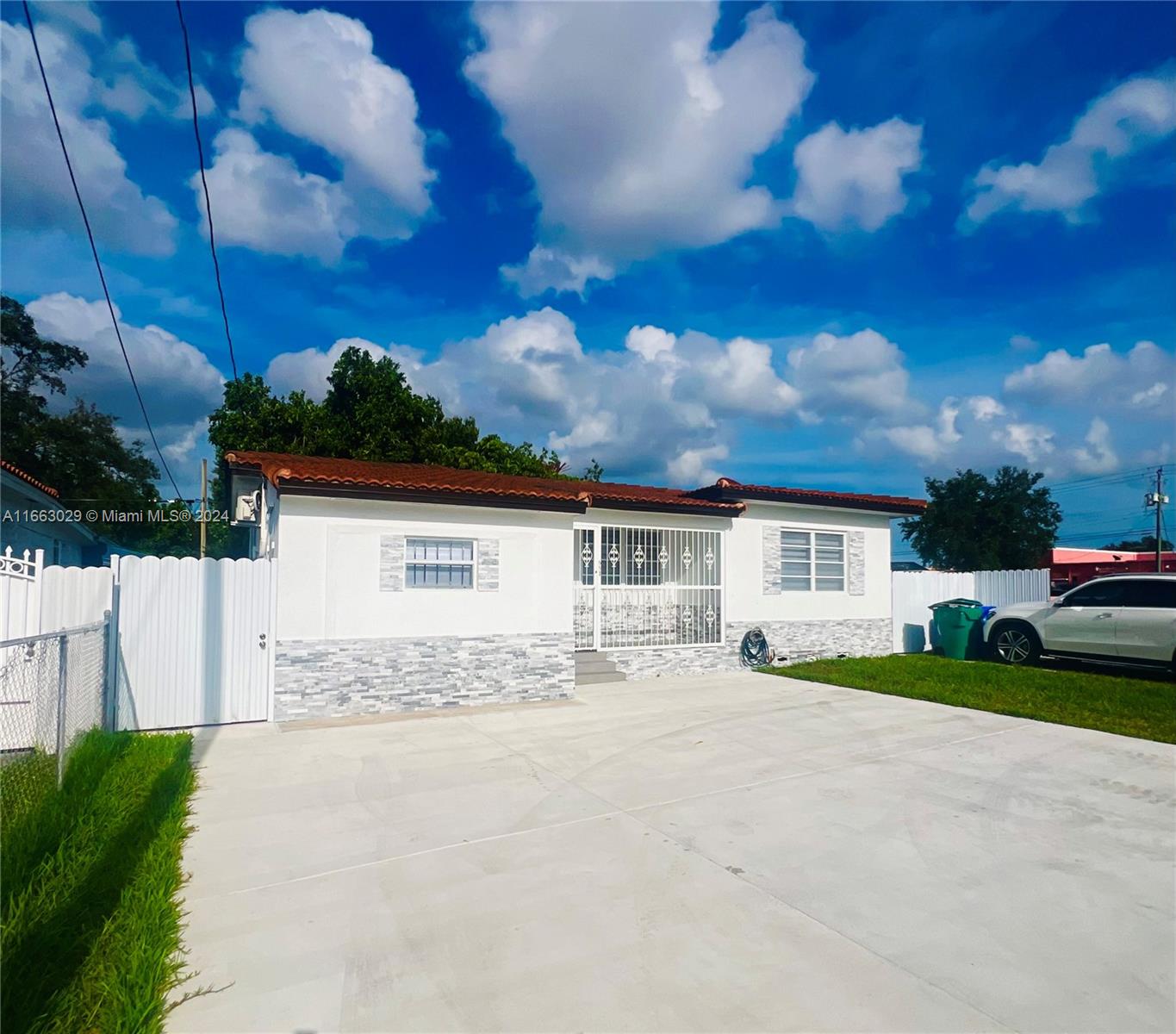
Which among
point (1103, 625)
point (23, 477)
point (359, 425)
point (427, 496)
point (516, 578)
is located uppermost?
point (359, 425)

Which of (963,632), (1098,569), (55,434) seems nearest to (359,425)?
(55,434)

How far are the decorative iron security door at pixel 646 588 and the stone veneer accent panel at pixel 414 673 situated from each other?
1913 mm

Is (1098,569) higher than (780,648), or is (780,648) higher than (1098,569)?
(1098,569)

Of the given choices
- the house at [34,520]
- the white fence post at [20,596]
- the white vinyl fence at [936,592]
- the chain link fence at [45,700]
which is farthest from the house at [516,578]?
the house at [34,520]

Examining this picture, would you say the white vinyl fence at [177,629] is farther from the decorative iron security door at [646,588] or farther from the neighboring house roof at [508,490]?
the decorative iron security door at [646,588]

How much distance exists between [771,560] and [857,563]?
2361mm

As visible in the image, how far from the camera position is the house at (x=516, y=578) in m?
9.12

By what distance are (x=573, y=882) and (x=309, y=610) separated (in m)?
5.95

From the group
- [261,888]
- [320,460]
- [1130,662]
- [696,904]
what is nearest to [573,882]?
[696,904]

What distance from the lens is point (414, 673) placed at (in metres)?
9.56

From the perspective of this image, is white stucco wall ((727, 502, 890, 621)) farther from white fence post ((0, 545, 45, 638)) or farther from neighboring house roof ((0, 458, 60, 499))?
neighboring house roof ((0, 458, 60, 499))

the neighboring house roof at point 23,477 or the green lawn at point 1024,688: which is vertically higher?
the neighboring house roof at point 23,477

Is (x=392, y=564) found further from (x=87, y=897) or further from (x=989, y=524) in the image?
(x=989, y=524)

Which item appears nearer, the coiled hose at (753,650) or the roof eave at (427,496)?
the roof eave at (427,496)
